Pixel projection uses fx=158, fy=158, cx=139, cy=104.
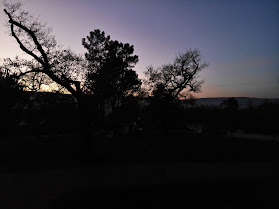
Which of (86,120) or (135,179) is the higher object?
(86,120)

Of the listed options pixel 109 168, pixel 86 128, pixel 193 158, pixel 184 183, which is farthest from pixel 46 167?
pixel 193 158

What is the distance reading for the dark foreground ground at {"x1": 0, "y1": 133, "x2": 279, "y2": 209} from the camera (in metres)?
7.30

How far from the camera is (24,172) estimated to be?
425 inches

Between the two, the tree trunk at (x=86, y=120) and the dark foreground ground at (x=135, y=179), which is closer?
the dark foreground ground at (x=135, y=179)

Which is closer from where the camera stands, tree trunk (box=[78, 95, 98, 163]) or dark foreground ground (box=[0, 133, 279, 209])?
dark foreground ground (box=[0, 133, 279, 209])

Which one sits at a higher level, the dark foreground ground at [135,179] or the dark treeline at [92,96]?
the dark treeline at [92,96]

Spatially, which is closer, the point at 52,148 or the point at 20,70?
the point at 20,70

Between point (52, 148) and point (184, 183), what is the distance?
13878 mm

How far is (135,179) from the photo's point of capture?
9430 millimetres

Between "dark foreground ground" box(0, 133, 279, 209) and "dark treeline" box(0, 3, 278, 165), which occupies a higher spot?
"dark treeline" box(0, 3, 278, 165)

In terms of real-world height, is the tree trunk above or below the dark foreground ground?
above

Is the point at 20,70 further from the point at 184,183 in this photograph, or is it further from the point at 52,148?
the point at 184,183

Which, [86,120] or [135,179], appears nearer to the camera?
[135,179]

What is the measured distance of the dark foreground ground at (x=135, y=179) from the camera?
7305 millimetres
